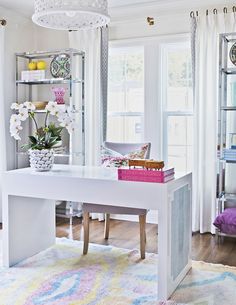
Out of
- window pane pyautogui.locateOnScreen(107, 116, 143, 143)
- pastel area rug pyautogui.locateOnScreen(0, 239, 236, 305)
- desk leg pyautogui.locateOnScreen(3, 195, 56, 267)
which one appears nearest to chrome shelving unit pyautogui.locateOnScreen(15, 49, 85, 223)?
window pane pyautogui.locateOnScreen(107, 116, 143, 143)

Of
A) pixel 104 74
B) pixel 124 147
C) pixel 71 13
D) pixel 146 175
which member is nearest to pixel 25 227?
pixel 146 175

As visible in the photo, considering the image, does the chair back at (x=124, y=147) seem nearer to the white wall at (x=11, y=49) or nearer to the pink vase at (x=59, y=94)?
the pink vase at (x=59, y=94)

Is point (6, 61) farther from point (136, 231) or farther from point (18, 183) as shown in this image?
point (136, 231)

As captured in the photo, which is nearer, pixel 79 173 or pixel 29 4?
pixel 79 173

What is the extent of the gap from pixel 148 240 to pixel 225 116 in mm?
1516

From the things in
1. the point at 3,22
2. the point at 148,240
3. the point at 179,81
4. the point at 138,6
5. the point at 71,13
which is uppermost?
the point at 138,6

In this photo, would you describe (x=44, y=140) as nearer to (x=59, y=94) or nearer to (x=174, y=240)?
(x=174, y=240)

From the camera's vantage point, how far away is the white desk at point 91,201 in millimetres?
2570

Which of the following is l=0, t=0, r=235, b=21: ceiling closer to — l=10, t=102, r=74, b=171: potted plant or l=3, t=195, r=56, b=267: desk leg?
l=10, t=102, r=74, b=171: potted plant

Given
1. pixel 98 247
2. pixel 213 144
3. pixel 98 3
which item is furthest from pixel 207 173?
pixel 98 3

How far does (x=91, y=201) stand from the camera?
2.81 m

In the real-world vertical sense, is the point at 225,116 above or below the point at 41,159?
above

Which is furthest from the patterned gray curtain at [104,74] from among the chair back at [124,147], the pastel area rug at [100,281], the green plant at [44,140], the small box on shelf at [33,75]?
the pastel area rug at [100,281]

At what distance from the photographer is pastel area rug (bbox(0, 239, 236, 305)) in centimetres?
257
